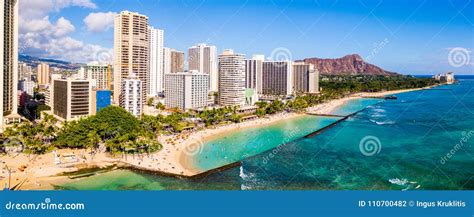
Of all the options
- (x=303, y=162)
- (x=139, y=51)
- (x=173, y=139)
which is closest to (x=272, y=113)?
(x=139, y=51)

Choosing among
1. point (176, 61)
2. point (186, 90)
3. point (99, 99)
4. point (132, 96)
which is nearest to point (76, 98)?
point (99, 99)

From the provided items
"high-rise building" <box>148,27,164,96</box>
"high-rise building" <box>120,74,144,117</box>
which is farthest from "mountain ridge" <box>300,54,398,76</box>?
"high-rise building" <box>120,74,144,117</box>

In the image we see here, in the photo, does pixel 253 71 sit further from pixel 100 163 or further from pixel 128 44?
pixel 100 163

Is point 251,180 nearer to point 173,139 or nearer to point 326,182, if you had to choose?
point 326,182

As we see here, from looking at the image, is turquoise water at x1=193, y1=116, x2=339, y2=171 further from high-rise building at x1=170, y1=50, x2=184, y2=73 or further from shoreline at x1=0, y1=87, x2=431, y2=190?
high-rise building at x1=170, y1=50, x2=184, y2=73


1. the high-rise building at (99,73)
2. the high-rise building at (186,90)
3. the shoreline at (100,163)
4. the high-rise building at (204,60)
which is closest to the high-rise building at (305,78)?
the high-rise building at (204,60)
